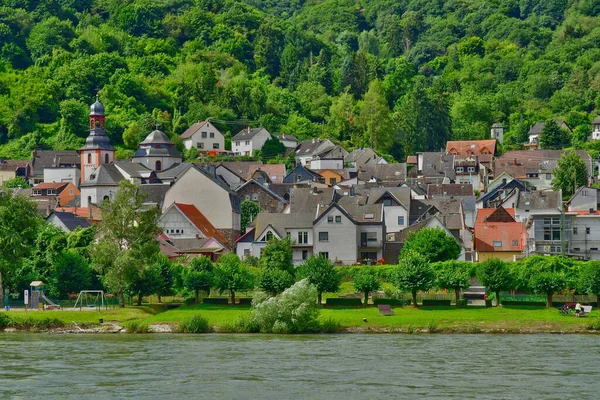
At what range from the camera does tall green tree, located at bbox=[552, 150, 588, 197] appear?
4722 inches

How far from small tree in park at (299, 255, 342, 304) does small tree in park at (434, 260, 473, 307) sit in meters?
6.22

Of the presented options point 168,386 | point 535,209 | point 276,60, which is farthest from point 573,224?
point 276,60

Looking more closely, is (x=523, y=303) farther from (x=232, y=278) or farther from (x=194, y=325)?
(x=194, y=325)

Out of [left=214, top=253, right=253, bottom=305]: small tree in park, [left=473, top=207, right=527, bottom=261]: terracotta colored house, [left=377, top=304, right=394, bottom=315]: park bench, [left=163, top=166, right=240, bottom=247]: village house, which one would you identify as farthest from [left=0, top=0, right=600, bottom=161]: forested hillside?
[left=377, top=304, right=394, bottom=315]: park bench

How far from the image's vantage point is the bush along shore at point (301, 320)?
223 ft

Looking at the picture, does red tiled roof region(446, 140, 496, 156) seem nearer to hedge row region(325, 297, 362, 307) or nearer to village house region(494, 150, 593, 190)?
village house region(494, 150, 593, 190)

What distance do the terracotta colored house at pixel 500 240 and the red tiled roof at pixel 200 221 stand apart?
1971cm

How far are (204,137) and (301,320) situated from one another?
78.3 m

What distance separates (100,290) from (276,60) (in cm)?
11624

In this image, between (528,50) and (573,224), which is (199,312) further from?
(528,50)

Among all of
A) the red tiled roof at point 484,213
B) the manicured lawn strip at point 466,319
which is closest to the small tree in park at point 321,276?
the manicured lawn strip at point 466,319

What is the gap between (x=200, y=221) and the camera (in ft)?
325

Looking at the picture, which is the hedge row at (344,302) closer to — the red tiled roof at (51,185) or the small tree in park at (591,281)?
the small tree in park at (591,281)

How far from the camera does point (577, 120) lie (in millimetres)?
157625
